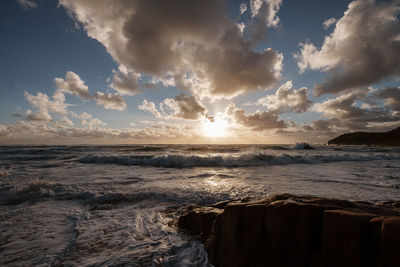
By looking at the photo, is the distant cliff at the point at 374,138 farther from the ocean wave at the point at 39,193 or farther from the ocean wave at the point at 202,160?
the ocean wave at the point at 39,193

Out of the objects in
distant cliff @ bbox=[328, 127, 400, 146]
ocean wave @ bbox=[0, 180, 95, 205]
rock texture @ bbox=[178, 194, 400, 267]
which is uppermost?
distant cliff @ bbox=[328, 127, 400, 146]

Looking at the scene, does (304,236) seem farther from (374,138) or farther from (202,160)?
(374,138)

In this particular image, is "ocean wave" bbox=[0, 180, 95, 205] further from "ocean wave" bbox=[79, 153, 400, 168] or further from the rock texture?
"ocean wave" bbox=[79, 153, 400, 168]

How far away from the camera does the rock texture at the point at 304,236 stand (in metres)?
1.74

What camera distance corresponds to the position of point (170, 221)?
4.06 meters

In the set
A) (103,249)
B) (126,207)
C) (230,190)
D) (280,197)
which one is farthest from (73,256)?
(230,190)

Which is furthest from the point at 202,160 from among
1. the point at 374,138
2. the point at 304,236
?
the point at 374,138

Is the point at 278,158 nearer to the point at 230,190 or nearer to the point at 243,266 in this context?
the point at 230,190

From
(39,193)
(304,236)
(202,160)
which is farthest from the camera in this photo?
(202,160)

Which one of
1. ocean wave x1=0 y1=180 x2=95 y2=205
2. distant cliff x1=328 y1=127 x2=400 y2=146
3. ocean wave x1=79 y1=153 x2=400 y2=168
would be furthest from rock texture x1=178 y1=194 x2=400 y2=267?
distant cliff x1=328 y1=127 x2=400 y2=146

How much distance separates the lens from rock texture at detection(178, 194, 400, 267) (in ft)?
5.69

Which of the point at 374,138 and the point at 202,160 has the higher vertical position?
the point at 374,138

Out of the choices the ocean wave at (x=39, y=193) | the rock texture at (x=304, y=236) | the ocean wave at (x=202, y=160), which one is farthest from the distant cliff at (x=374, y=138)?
the ocean wave at (x=39, y=193)

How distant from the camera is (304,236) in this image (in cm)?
213
